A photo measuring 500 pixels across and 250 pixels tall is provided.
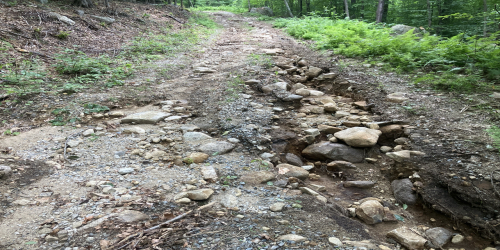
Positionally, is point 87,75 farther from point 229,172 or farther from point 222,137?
point 229,172

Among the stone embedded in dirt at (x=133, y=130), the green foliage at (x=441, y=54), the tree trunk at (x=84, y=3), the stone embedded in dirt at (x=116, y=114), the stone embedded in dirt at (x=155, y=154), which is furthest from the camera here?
the tree trunk at (x=84, y=3)

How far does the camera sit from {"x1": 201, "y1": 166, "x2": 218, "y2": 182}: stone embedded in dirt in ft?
8.62

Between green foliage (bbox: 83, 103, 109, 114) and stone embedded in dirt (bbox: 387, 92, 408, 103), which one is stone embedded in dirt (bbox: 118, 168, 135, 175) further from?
stone embedded in dirt (bbox: 387, 92, 408, 103)

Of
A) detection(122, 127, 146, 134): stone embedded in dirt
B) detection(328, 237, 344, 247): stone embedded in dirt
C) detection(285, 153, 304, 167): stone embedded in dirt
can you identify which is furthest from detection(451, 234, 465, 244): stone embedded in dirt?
detection(122, 127, 146, 134): stone embedded in dirt

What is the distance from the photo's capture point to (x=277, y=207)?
2.23 metres

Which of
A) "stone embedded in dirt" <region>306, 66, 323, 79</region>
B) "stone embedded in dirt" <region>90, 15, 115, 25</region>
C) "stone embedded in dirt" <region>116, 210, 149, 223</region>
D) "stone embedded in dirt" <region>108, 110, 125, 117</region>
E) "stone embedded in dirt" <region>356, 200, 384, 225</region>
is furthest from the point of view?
"stone embedded in dirt" <region>90, 15, 115, 25</region>

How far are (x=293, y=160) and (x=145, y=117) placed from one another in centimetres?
226

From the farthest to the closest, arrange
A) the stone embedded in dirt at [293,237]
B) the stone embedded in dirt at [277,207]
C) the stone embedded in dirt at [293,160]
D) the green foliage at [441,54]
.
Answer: the green foliage at [441,54] < the stone embedded in dirt at [293,160] < the stone embedded in dirt at [277,207] < the stone embedded in dirt at [293,237]

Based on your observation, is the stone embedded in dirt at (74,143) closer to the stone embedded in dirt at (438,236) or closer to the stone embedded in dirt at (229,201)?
the stone embedded in dirt at (229,201)

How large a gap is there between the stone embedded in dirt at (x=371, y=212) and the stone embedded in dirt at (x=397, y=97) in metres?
2.37

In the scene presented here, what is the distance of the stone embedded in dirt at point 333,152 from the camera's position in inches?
134

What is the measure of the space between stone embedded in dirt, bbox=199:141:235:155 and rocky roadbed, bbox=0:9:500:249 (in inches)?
0.9

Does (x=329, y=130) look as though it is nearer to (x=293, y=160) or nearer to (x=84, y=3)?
(x=293, y=160)

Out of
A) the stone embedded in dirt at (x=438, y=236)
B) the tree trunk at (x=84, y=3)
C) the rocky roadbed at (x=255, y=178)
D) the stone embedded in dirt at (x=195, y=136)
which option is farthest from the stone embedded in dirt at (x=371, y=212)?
the tree trunk at (x=84, y=3)
